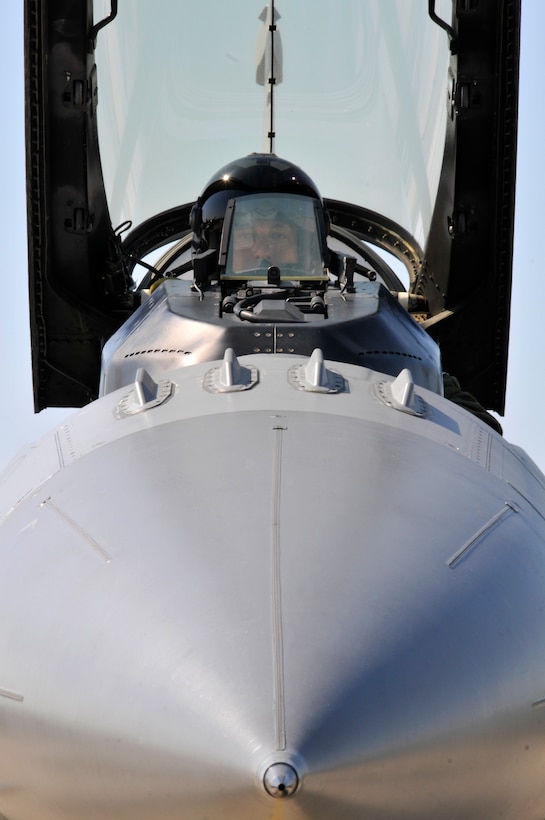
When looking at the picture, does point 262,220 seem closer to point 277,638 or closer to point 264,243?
point 264,243

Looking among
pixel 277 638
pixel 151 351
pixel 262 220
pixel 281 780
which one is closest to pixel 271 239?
pixel 262 220

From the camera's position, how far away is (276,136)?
406 inches

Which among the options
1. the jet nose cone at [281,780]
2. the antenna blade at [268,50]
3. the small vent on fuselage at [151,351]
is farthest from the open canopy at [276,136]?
the jet nose cone at [281,780]

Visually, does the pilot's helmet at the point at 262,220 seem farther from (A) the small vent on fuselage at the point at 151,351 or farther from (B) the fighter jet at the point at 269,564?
(A) the small vent on fuselage at the point at 151,351

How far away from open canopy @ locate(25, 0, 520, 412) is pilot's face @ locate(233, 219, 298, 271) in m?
1.66

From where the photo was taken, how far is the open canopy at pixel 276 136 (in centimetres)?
816

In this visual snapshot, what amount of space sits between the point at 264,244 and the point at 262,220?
28 cm

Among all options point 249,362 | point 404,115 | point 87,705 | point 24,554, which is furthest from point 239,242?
point 87,705

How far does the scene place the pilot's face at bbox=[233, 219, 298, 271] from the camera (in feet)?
22.4

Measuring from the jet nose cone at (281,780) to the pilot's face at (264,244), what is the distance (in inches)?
175

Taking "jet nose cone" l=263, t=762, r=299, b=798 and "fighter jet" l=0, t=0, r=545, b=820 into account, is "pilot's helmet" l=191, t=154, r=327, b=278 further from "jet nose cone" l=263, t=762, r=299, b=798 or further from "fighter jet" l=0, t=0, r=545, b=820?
"jet nose cone" l=263, t=762, r=299, b=798

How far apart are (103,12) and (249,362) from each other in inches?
174

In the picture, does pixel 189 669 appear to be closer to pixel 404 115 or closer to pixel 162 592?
pixel 162 592

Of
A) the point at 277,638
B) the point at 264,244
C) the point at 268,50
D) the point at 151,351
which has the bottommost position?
the point at 151,351
